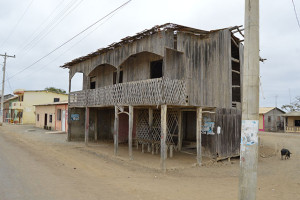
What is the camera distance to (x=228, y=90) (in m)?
13.0

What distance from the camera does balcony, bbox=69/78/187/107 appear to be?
9.76m

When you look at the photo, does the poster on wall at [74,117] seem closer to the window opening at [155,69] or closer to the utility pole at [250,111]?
the window opening at [155,69]

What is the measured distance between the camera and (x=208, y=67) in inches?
471

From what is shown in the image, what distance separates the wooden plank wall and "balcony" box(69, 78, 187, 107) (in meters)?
2.95

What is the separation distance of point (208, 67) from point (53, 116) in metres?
21.4

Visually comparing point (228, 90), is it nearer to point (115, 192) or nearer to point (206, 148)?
point (206, 148)

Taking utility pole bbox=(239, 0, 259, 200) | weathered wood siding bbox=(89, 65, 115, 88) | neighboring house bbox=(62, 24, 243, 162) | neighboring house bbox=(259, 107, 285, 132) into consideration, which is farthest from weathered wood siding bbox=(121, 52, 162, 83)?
neighboring house bbox=(259, 107, 285, 132)

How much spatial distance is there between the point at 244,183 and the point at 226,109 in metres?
9.14

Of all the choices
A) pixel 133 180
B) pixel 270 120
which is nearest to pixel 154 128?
pixel 133 180

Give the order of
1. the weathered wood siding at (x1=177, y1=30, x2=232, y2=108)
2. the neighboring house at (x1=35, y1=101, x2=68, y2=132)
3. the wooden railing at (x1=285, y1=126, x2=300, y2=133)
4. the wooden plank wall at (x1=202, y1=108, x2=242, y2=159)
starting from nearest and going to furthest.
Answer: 1. the weathered wood siding at (x1=177, y1=30, x2=232, y2=108)
2. the wooden plank wall at (x1=202, y1=108, x2=242, y2=159)
3. the neighboring house at (x1=35, y1=101, x2=68, y2=132)
4. the wooden railing at (x1=285, y1=126, x2=300, y2=133)

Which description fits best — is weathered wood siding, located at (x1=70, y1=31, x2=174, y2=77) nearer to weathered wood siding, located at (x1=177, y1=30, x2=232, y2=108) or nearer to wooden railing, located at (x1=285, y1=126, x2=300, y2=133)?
weathered wood siding, located at (x1=177, y1=30, x2=232, y2=108)

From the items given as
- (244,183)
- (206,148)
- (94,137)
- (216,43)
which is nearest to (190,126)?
(206,148)

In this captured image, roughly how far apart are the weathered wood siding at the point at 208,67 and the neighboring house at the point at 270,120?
78.2ft

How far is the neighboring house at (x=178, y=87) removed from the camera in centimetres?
1022
